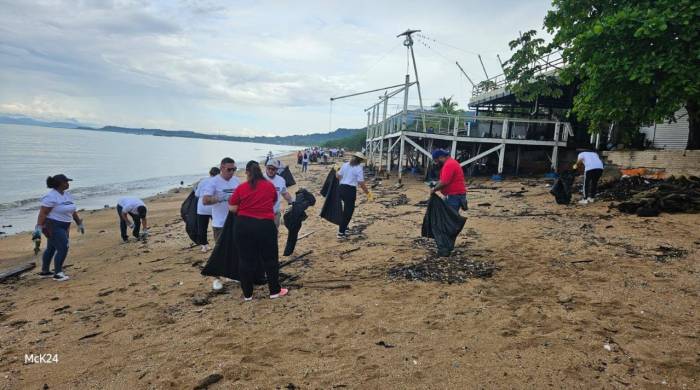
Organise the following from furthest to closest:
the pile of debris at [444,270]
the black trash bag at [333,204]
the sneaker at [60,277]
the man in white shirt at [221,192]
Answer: the black trash bag at [333,204] → the sneaker at [60,277] → the man in white shirt at [221,192] → the pile of debris at [444,270]

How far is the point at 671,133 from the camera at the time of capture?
44.6 ft

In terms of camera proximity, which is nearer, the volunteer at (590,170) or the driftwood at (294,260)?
the driftwood at (294,260)

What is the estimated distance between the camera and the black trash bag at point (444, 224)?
18.8ft

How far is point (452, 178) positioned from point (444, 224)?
688 millimetres

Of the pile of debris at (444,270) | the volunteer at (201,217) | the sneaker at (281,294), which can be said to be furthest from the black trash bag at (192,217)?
the pile of debris at (444,270)

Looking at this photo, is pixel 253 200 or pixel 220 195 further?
pixel 220 195

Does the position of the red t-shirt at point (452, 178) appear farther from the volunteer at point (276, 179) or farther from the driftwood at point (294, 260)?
the driftwood at point (294, 260)

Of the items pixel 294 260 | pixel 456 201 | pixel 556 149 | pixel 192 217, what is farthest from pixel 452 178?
pixel 556 149

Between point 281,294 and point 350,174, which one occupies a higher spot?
point 350,174

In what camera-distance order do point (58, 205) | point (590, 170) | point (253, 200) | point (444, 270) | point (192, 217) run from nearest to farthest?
point (253, 200), point (444, 270), point (58, 205), point (192, 217), point (590, 170)

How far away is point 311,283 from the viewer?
16.9 ft

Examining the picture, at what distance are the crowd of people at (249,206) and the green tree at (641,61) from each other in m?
2.37

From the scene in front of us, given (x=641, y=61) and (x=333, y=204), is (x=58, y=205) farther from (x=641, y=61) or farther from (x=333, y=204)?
(x=641, y=61)

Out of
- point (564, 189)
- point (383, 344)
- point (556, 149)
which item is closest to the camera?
point (383, 344)
